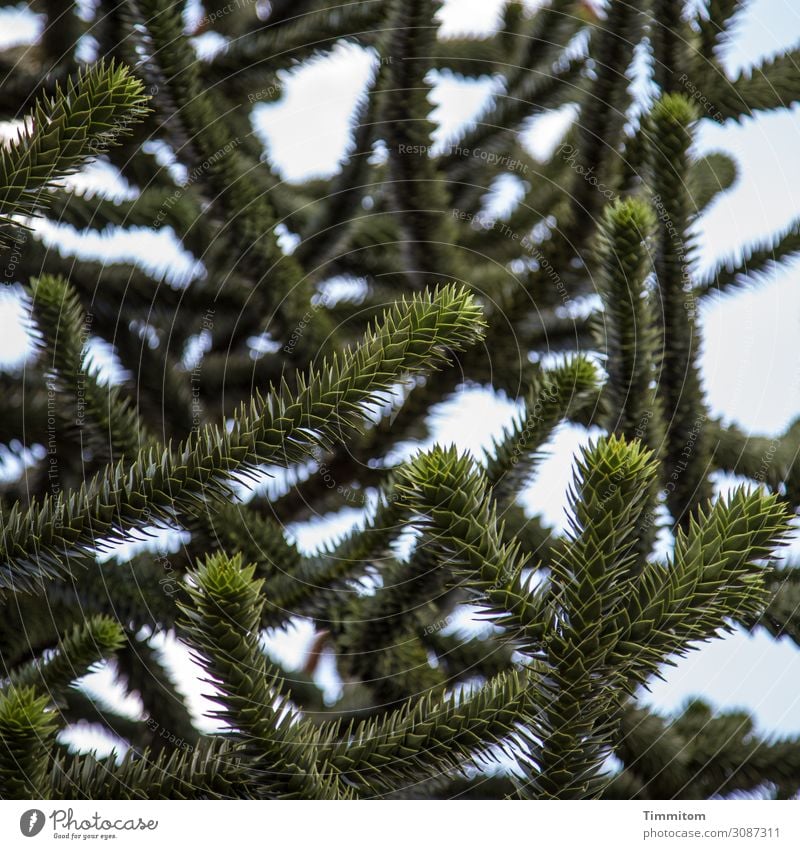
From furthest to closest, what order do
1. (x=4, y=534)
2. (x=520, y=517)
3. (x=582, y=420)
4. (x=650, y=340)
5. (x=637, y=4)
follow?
(x=582, y=420), (x=520, y=517), (x=637, y=4), (x=650, y=340), (x=4, y=534)

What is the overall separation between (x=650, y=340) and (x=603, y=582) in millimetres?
436

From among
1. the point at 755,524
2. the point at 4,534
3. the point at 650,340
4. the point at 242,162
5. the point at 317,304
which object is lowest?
the point at 755,524

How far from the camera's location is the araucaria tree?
853mm

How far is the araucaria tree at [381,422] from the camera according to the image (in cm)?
85

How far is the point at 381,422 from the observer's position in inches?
58.4

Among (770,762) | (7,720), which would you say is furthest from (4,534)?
(770,762)

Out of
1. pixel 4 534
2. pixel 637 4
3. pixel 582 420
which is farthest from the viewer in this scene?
pixel 582 420

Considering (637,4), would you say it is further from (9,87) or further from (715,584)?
(9,87)

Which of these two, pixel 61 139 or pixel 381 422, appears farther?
pixel 381 422

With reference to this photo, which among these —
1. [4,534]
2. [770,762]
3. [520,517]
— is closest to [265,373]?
[520,517]

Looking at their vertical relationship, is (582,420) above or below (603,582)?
above

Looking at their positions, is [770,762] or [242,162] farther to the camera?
[242,162]

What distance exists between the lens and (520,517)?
1.37m

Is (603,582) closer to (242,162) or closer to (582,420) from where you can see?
(582,420)
